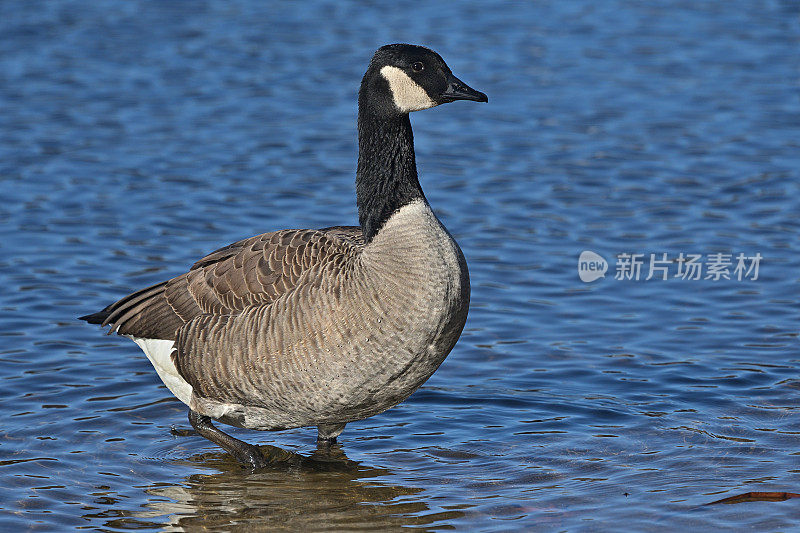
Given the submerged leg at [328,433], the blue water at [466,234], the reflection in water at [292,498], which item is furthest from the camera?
the submerged leg at [328,433]

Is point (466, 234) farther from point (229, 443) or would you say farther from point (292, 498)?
point (292, 498)

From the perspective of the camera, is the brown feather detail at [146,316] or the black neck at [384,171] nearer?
the black neck at [384,171]

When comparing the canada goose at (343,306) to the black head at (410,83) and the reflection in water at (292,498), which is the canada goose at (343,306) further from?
the reflection in water at (292,498)

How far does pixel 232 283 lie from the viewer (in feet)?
24.9

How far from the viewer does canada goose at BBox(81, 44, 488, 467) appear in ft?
23.2

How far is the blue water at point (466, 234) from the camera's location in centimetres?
748

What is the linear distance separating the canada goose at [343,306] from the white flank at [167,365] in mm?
21

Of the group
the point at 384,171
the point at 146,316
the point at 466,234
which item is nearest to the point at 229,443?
the point at 146,316

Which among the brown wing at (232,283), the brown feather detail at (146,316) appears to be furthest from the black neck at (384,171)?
the brown feather detail at (146,316)

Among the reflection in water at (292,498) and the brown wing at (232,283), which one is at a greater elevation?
the brown wing at (232,283)

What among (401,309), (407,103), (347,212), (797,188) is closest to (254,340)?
(401,309)

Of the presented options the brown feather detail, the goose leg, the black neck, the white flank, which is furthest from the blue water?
the black neck

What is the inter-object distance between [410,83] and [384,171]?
0.58 meters

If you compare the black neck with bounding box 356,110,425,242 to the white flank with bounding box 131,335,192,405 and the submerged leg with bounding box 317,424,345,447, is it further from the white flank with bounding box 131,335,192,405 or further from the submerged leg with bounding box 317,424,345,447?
the white flank with bounding box 131,335,192,405
